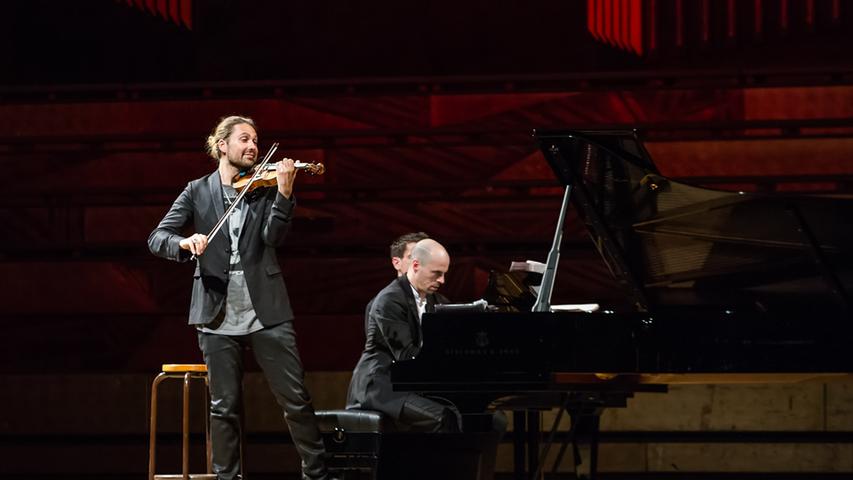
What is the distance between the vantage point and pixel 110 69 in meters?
5.36

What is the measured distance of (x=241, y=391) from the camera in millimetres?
2914

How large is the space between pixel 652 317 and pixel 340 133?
2776mm

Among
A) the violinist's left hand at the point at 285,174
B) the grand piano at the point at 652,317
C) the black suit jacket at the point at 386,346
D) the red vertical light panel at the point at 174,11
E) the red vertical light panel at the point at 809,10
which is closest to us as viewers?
the grand piano at the point at 652,317

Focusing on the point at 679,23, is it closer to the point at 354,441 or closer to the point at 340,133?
the point at 340,133

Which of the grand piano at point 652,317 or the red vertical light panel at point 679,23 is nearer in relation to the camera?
the grand piano at point 652,317

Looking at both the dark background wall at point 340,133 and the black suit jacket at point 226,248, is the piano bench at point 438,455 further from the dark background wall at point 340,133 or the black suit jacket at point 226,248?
the dark background wall at point 340,133

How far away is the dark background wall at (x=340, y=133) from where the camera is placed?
470 cm

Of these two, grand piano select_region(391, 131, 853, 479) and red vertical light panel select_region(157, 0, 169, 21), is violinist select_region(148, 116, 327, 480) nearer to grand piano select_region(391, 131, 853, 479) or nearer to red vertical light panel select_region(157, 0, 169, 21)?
grand piano select_region(391, 131, 853, 479)

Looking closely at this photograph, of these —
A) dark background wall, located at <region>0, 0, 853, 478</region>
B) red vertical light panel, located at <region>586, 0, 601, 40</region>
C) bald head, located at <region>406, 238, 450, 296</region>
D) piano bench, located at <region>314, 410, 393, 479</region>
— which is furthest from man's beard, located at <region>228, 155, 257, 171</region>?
red vertical light panel, located at <region>586, 0, 601, 40</region>

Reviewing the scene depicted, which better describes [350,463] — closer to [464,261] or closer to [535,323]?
[535,323]

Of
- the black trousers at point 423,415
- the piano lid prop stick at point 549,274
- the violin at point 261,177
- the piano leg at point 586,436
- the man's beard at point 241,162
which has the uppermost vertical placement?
the man's beard at point 241,162

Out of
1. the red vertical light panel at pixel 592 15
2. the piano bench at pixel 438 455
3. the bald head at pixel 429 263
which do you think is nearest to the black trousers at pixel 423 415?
the piano bench at pixel 438 455

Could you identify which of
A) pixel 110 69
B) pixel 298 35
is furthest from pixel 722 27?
pixel 110 69

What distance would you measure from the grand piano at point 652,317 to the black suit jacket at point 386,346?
0.47m
